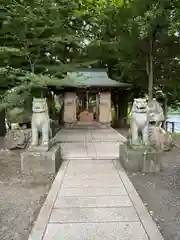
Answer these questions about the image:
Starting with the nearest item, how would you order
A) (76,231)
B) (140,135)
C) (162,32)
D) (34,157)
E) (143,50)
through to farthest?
(76,231)
(34,157)
(140,135)
(162,32)
(143,50)

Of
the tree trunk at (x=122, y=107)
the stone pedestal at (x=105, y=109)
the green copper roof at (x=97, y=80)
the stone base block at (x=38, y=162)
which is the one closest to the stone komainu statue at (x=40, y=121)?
the stone base block at (x=38, y=162)

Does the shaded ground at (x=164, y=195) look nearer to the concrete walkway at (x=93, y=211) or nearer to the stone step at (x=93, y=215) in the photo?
the concrete walkway at (x=93, y=211)

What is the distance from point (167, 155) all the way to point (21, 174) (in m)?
4.16

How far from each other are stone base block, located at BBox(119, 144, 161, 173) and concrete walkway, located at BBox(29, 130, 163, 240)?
339 mm

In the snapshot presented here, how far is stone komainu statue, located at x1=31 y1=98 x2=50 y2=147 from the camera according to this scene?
663cm

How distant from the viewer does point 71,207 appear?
4.51m

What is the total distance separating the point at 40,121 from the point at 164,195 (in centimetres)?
303

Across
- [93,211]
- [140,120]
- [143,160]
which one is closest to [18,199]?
[93,211]

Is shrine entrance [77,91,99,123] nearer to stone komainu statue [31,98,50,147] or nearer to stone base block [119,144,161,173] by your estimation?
stone komainu statue [31,98,50,147]

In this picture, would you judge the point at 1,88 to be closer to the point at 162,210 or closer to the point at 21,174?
the point at 21,174

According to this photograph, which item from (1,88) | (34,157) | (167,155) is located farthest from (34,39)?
(167,155)

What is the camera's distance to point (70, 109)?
15586mm

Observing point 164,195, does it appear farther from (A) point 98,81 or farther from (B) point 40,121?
(A) point 98,81

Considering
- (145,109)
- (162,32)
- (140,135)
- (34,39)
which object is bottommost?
(140,135)
